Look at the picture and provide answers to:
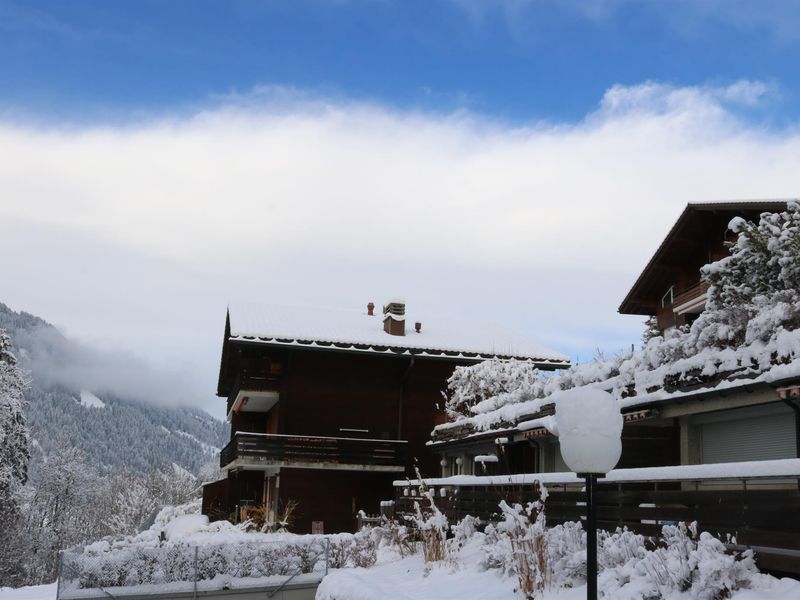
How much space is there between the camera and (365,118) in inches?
658

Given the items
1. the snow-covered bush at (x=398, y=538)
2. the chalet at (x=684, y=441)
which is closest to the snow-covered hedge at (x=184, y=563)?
the snow-covered bush at (x=398, y=538)

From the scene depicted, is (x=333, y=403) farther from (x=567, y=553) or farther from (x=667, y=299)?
(x=567, y=553)

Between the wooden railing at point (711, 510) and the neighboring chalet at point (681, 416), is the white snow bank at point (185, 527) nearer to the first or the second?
the neighboring chalet at point (681, 416)

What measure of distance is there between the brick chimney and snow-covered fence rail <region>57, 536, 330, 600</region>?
1481cm

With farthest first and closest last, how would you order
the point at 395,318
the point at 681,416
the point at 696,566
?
the point at 395,318, the point at 681,416, the point at 696,566

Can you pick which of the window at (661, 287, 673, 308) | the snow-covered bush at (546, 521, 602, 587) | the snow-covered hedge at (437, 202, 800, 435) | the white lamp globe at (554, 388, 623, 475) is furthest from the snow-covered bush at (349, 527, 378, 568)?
the window at (661, 287, 673, 308)

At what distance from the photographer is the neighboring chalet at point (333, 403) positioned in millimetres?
29438

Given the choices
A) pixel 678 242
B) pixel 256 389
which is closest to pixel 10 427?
pixel 256 389

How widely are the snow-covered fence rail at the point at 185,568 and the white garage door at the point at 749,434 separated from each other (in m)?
8.78

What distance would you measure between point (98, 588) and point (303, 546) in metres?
4.51

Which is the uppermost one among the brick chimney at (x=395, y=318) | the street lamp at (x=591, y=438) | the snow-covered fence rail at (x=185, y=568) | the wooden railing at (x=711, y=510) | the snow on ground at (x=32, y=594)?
the brick chimney at (x=395, y=318)

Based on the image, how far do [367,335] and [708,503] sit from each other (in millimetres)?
24018

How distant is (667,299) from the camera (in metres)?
24.9

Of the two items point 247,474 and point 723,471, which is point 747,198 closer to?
point 723,471
